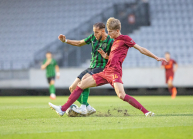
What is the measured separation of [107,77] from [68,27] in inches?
655

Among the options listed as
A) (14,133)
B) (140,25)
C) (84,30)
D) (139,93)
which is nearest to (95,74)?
(14,133)

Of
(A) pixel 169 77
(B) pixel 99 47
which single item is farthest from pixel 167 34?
(B) pixel 99 47

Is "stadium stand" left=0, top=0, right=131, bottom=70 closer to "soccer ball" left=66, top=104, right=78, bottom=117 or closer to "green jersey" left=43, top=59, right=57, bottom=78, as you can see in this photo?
"green jersey" left=43, top=59, right=57, bottom=78

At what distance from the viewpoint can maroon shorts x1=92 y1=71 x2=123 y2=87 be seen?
5.60 meters

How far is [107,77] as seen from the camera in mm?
5742

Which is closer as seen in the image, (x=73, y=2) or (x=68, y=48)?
(x=68, y=48)

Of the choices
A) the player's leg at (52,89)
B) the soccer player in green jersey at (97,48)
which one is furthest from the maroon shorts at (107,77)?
the player's leg at (52,89)

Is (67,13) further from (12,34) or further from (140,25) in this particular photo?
(140,25)

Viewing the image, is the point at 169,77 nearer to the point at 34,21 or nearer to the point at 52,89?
the point at 52,89

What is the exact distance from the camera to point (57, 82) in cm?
1870

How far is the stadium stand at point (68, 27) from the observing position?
19.3 metres

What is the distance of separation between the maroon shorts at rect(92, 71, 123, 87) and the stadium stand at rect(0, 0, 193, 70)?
12.6 metres

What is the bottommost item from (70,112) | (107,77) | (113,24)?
(70,112)

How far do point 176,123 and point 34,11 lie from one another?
2020cm
